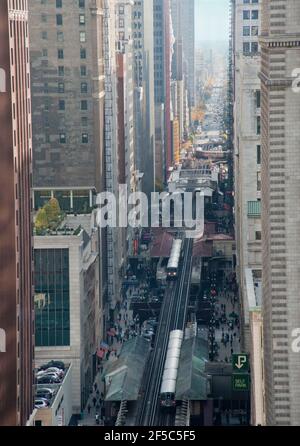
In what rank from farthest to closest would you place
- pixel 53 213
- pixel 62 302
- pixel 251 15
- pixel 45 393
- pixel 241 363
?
1. pixel 251 15
2. pixel 53 213
3. pixel 62 302
4. pixel 45 393
5. pixel 241 363

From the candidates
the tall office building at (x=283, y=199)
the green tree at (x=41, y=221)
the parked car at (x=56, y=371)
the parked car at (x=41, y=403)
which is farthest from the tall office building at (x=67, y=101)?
the tall office building at (x=283, y=199)

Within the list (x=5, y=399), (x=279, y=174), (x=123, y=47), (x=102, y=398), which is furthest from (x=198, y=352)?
(x=123, y=47)

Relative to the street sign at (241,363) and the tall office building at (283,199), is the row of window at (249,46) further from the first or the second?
the tall office building at (283,199)

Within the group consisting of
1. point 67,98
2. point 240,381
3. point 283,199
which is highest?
point 67,98

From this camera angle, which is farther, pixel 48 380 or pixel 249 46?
pixel 249 46

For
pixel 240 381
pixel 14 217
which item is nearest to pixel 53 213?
pixel 240 381

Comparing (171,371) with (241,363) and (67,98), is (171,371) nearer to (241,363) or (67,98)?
(241,363)

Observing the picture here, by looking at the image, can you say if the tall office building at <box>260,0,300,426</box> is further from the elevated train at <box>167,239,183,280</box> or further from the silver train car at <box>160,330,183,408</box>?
the elevated train at <box>167,239,183,280</box>
